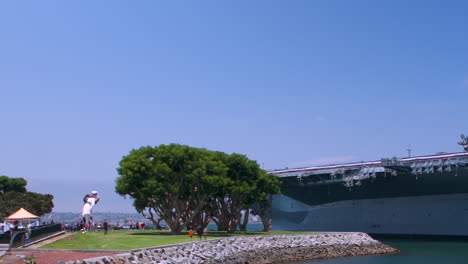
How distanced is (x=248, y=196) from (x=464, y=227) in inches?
1462

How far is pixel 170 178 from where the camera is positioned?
51.9m

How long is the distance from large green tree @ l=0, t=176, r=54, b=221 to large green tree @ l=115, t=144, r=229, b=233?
23098mm

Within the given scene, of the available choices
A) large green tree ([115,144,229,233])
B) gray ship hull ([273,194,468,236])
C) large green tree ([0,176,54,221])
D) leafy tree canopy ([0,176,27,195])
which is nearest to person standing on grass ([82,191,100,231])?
large green tree ([115,144,229,233])

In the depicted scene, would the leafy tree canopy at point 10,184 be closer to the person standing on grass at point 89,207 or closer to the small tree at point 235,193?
the person standing on grass at point 89,207

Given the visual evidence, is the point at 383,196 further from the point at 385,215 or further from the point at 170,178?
the point at 170,178

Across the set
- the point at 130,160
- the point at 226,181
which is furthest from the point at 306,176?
the point at 130,160

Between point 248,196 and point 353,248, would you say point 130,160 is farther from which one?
point 353,248

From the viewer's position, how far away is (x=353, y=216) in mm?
88812

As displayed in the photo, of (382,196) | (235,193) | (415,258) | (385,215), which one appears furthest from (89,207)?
(385,215)

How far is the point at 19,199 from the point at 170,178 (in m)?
30.0

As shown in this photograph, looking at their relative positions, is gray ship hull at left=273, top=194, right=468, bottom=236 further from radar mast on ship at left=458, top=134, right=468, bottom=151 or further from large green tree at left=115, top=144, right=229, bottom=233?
large green tree at left=115, top=144, right=229, bottom=233

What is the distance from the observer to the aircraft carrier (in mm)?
67562

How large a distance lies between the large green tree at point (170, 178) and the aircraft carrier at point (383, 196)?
23971 mm

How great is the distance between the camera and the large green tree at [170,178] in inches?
1973
